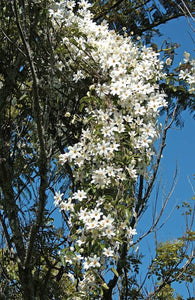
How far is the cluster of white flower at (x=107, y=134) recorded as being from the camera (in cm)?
189

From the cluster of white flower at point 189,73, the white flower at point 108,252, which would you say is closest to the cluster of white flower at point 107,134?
the white flower at point 108,252

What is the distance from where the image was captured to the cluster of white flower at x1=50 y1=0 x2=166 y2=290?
1.89 m

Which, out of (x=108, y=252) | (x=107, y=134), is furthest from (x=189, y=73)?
(x=108, y=252)

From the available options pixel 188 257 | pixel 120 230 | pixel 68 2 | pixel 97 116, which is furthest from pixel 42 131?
pixel 188 257

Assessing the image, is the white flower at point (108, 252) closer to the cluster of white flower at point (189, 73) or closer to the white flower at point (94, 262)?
the white flower at point (94, 262)

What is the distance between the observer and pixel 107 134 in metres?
2.05

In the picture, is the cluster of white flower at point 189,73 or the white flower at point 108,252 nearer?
the white flower at point 108,252

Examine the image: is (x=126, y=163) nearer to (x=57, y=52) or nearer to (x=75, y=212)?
(x=75, y=212)

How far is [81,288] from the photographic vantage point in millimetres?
1881

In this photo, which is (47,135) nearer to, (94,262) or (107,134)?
(107,134)

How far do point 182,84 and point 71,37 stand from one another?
808 mm

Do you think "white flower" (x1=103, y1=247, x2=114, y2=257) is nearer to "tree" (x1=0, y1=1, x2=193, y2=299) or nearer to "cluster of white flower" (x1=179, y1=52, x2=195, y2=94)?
"tree" (x1=0, y1=1, x2=193, y2=299)

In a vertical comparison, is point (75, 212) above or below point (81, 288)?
above

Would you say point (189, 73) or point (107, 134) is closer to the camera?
point (107, 134)
